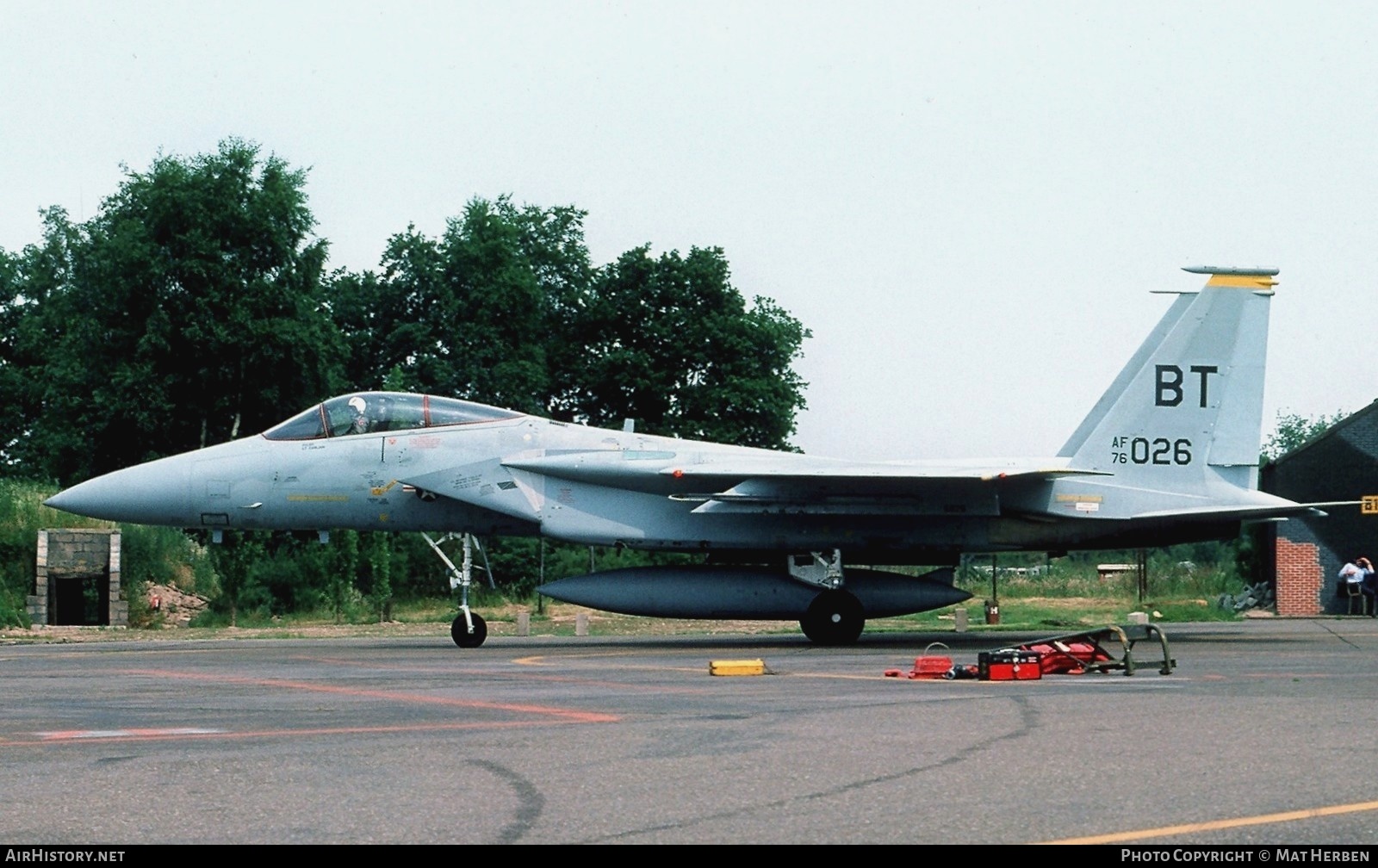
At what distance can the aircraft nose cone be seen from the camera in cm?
2052

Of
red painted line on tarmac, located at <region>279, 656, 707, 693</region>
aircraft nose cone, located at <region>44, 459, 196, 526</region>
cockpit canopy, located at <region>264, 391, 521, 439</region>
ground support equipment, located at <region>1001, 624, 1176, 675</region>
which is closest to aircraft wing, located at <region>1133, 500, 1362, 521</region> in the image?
ground support equipment, located at <region>1001, 624, 1176, 675</region>

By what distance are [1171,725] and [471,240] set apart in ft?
183

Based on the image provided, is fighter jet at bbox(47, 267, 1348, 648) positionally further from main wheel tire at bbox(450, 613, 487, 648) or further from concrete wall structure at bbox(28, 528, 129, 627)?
concrete wall structure at bbox(28, 528, 129, 627)

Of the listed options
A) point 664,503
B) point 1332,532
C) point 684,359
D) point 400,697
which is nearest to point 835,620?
point 664,503

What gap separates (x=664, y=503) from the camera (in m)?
21.2

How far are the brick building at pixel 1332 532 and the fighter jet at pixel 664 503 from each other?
47.0 ft

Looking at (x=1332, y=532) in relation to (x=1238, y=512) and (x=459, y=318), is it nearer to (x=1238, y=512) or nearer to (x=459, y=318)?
(x=1238, y=512)

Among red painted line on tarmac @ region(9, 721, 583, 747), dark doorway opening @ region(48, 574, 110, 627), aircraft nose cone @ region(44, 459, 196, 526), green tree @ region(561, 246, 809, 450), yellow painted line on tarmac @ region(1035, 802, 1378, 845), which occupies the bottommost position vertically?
dark doorway opening @ region(48, 574, 110, 627)

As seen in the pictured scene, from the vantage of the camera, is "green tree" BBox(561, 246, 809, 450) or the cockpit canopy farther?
"green tree" BBox(561, 246, 809, 450)

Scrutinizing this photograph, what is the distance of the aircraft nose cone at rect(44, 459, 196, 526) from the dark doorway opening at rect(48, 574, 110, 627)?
12.0 metres

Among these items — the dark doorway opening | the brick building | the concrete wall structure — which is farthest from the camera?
the brick building

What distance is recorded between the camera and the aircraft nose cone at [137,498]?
20516 millimetres

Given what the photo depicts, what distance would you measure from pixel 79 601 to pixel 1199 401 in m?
23.4

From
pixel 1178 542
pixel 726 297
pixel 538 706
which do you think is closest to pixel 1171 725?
pixel 538 706
